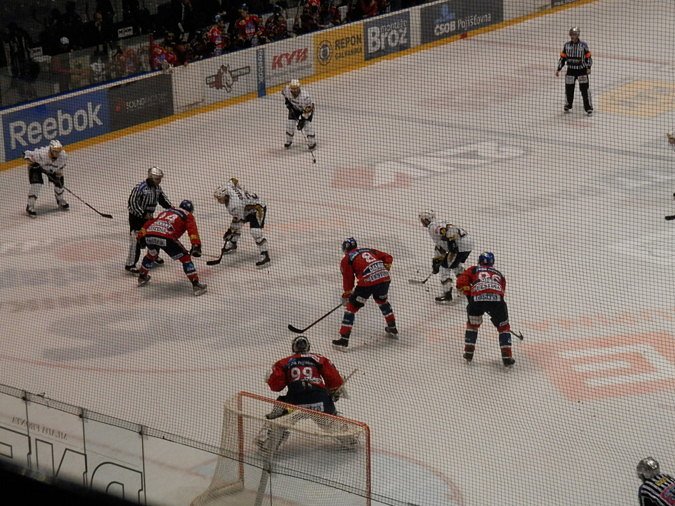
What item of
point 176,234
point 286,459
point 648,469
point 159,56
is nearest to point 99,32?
point 159,56

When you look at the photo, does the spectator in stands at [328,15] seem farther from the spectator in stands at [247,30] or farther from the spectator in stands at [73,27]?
the spectator in stands at [73,27]

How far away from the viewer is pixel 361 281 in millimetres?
9570

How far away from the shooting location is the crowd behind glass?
47.9 feet

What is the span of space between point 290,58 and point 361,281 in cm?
796

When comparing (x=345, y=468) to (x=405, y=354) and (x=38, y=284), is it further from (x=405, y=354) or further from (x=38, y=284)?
(x=38, y=284)

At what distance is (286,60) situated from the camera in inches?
667

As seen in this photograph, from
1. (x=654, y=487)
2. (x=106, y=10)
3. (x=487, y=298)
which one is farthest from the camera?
(x=106, y=10)

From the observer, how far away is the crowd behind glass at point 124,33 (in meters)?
14.6

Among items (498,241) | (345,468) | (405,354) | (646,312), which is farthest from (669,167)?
(345,468)

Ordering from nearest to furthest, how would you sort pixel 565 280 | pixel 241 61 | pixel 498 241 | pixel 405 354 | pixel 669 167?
pixel 405 354
pixel 565 280
pixel 498 241
pixel 669 167
pixel 241 61

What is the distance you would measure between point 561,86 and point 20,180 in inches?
277

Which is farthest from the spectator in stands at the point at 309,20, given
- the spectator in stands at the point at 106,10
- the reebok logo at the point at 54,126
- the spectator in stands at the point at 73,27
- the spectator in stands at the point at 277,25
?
the reebok logo at the point at 54,126

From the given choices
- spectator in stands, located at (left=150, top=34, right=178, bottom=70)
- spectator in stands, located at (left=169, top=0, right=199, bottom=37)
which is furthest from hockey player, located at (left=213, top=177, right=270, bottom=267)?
spectator in stands, located at (left=169, top=0, right=199, bottom=37)

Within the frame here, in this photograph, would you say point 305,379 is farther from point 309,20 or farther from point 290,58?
point 309,20
